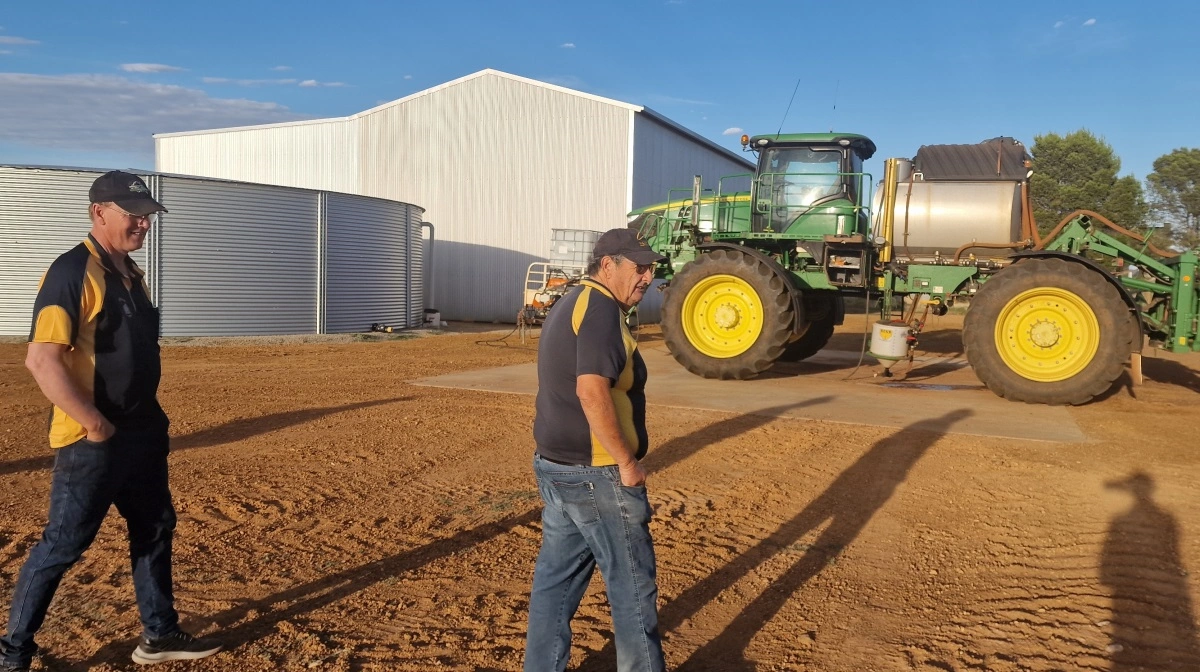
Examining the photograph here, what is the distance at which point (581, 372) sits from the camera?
2.97 m

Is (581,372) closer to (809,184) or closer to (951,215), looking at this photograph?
(951,215)

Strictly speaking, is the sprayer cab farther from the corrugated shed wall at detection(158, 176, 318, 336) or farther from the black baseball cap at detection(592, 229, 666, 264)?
the corrugated shed wall at detection(158, 176, 318, 336)

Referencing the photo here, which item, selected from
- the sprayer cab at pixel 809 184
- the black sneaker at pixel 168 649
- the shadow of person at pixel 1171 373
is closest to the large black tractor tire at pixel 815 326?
the sprayer cab at pixel 809 184

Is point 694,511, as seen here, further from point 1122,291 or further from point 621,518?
point 1122,291

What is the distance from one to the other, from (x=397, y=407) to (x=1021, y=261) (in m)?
7.44

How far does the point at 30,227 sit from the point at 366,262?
636 cm

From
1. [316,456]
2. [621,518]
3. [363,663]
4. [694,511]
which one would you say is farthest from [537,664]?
[316,456]

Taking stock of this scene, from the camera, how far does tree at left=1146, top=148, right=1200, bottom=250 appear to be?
38094 millimetres

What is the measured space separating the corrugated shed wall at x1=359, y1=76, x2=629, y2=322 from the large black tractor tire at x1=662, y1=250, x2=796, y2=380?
11.7 metres

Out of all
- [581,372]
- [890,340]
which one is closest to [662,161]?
[890,340]

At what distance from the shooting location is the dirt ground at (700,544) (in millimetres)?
3869

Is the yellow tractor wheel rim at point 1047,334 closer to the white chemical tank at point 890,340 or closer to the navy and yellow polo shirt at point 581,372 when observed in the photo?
the white chemical tank at point 890,340

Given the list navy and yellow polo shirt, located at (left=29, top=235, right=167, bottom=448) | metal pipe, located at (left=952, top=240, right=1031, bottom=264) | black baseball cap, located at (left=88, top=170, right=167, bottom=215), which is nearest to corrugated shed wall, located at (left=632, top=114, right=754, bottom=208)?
metal pipe, located at (left=952, top=240, right=1031, bottom=264)

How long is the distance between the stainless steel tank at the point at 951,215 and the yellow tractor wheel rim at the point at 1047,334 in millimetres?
1091
